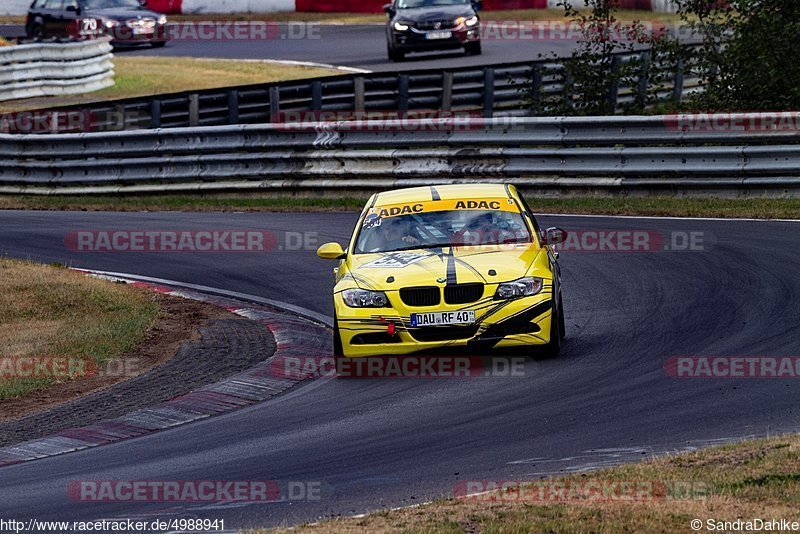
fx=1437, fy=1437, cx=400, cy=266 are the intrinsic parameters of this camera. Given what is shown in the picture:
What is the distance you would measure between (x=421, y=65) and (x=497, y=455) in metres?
26.3

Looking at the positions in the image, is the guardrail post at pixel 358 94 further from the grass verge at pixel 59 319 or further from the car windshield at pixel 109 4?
the car windshield at pixel 109 4

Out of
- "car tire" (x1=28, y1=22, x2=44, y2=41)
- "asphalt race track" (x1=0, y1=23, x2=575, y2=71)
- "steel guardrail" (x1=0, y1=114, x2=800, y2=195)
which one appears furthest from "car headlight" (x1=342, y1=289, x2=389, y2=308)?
"car tire" (x1=28, y1=22, x2=44, y2=41)

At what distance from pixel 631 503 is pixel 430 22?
2743 centimetres

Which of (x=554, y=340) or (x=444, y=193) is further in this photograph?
(x=444, y=193)

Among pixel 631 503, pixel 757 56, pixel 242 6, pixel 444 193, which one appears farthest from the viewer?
pixel 242 6

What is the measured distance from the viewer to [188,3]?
45.9m

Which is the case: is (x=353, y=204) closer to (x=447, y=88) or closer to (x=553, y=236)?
(x=447, y=88)

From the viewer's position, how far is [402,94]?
1088 inches

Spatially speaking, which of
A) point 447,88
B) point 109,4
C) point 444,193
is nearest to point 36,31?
point 109,4

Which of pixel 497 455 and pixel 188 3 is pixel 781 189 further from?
pixel 188 3

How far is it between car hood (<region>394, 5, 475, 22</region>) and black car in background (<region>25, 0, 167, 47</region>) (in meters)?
9.32

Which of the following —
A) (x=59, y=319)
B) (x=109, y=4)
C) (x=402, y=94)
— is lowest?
(x=59, y=319)

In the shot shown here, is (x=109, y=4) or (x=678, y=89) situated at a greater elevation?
(x=109, y=4)

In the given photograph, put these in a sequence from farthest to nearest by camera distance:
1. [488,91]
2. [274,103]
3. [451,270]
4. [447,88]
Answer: [488,91] → [447,88] → [274,103] → [451,270]
